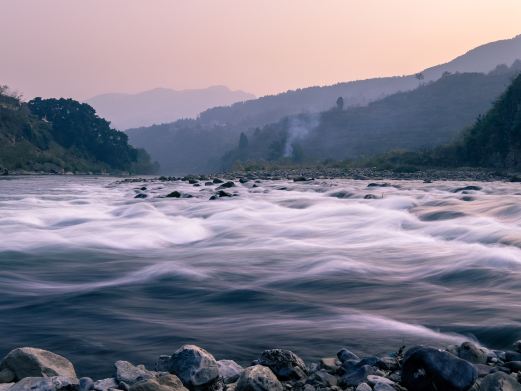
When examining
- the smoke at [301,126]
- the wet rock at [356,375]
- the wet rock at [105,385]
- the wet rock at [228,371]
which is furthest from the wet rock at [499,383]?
the smoke at [301,126]

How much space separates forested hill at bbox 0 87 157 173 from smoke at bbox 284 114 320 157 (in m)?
32.6

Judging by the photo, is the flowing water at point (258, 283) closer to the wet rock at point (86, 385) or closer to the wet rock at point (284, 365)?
the wet rock at point (284, 365)

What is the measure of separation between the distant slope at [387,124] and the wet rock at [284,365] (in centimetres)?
8947

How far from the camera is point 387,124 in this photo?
4779 inches

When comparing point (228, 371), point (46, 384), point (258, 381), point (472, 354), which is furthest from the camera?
point (472, 354)

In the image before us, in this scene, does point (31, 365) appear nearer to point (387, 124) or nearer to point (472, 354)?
point (472, 354)

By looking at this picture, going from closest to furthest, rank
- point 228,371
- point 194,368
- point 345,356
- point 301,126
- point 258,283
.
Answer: point 194,368 → point 228,371 → point 345,356 → point 258,283 → point 301,126

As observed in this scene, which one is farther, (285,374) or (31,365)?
(285,374)

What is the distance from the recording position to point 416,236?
1188 centimetres

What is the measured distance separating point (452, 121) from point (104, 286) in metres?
108

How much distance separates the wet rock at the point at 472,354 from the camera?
4.23 meters

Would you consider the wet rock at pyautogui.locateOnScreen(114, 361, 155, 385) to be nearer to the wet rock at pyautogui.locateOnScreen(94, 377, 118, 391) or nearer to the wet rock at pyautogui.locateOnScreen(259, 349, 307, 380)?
the wet rock at pyautogui.locateOnScreen(94, 377, 118, 391)

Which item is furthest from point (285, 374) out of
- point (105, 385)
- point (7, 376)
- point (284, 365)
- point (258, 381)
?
point (7, 376)

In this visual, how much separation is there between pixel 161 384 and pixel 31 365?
38.2 inches
